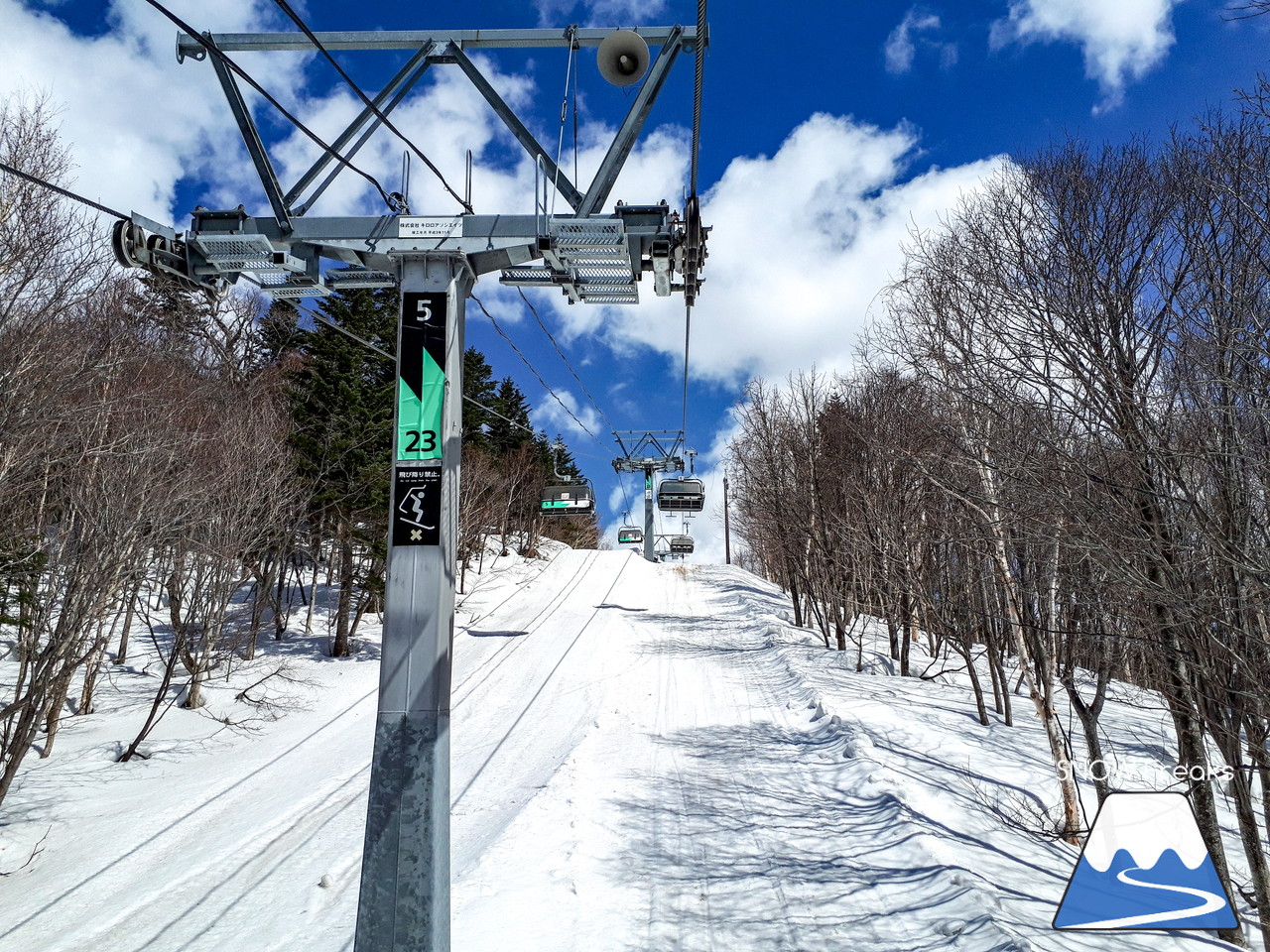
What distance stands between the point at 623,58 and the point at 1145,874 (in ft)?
19.8

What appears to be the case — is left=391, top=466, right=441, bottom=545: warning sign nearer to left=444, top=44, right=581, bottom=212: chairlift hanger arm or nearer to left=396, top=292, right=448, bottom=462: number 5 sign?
left=396, top=292, right=448, bottom=462: number 5 sign

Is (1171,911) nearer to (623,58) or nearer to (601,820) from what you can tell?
(623,58)

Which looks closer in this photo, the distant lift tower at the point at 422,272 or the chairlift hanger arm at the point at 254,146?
the distant lift tower at the point at 422,272

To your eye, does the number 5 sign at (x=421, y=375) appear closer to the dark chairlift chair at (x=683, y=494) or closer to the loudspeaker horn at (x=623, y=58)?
the loudspeaker horn at (x=623, y=58)

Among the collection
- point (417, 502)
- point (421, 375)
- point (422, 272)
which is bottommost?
point (417, 502)

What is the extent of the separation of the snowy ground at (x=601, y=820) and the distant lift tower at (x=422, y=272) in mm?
2144

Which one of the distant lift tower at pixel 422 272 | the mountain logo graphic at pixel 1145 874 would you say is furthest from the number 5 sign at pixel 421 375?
the mountain logo graphic at pixel 1145 874

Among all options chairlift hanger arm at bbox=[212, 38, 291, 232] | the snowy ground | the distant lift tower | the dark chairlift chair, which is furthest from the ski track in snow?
the dark chairlift chair

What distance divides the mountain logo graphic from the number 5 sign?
4.42 m

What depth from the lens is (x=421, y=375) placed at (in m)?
5.40

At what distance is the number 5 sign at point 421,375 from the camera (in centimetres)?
531

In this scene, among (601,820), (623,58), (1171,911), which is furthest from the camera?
(601,820)

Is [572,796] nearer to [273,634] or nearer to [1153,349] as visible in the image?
[1153,349]

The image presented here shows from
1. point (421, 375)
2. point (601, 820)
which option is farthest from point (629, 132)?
point (601, 820)
